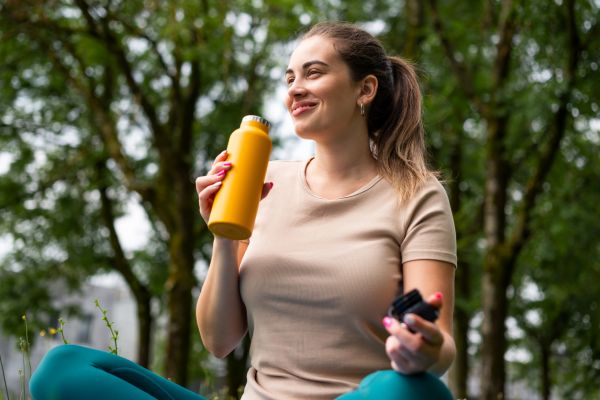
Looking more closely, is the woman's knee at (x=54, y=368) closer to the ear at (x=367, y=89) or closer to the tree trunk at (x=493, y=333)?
the ear at (x=367, y=89)

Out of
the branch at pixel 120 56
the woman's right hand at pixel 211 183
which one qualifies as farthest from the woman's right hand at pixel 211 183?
the branch at pixel 120 56

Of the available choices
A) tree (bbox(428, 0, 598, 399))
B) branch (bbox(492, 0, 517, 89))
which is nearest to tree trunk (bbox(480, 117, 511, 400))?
tree (bbox(428, 0, 598, 399))

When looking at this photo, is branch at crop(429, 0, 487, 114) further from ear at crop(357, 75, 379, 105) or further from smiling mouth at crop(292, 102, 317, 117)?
smiling mouth at crop(292, 102, 317, 117)

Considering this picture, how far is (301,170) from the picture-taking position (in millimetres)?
2705

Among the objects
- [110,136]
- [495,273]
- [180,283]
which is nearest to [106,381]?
[495,273]

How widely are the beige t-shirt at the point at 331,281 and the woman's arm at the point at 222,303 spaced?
0.04m

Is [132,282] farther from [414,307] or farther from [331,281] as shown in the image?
[414,307]

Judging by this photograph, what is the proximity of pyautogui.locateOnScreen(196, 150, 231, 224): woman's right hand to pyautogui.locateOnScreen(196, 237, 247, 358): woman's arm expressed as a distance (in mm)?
148

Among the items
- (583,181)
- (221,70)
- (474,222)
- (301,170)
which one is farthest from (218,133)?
(301,170)

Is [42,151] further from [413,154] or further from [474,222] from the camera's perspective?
[413,154]

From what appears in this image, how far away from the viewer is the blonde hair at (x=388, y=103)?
2.57 m

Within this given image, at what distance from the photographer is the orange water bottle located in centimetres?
215

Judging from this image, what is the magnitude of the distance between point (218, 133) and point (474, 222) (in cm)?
442

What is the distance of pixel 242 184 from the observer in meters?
2.18
